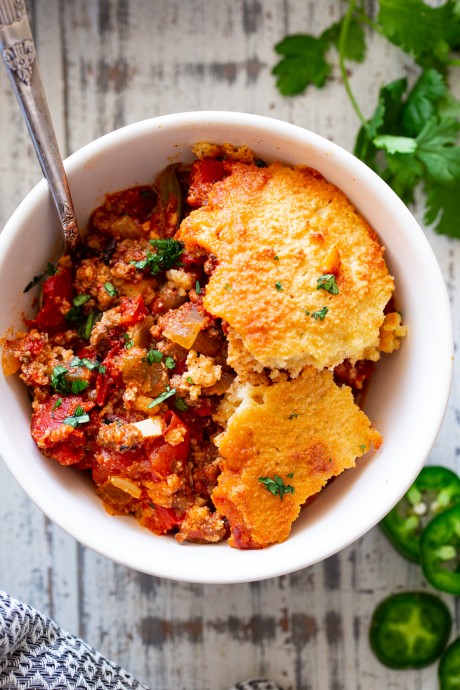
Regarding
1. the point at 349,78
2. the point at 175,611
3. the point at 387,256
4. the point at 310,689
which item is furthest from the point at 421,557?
the point at 349,78

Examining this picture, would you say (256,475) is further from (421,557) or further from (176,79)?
(176,79)

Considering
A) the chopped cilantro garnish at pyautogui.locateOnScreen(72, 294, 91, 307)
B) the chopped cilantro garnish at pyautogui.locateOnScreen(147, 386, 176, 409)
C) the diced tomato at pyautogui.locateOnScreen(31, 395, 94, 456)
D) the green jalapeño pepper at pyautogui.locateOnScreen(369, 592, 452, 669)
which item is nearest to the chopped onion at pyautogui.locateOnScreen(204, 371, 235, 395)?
the chopped cilantro garnish at pyautogui.locateOnScreen(147, 386, 176, 409)

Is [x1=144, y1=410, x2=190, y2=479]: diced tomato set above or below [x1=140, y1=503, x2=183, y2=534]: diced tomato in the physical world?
above

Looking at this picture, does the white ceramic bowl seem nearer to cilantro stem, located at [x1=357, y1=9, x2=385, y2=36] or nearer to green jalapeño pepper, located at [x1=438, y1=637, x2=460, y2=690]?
cilantro stem, located at [x1=357, y1=9, x2=385, y2=36]

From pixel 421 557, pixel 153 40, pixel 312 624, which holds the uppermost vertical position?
pixel 153 40

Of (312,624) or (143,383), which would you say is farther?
(312,624)

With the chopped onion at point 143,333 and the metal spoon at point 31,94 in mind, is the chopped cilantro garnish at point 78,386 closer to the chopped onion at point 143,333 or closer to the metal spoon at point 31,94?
the chopped onion at point 143,333

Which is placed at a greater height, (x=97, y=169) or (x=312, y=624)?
(x=97, y=169)
